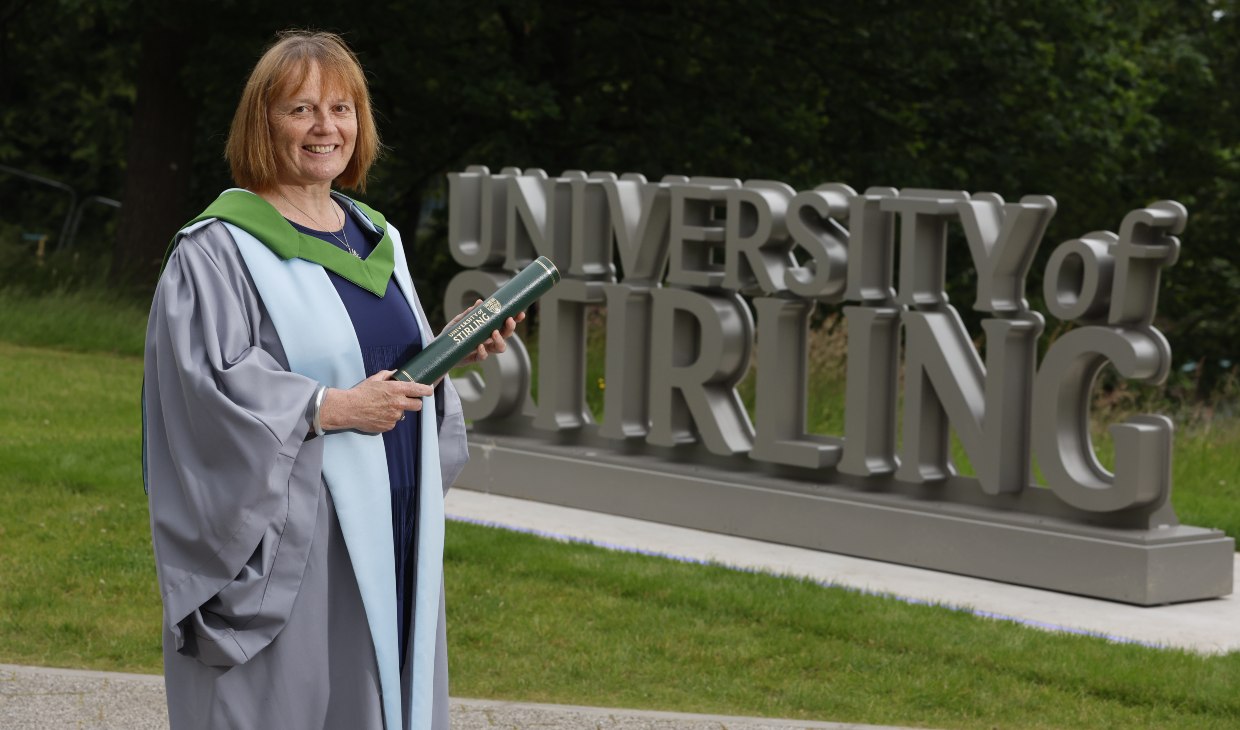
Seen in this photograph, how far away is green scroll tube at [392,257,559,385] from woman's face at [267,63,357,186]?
0.40 m

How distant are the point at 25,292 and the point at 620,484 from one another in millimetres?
9502

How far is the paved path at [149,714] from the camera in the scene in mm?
5430

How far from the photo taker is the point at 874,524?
8.41 meters

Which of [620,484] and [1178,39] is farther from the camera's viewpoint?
[1178,39]

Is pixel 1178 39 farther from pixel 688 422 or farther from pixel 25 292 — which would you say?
pixel 688 422

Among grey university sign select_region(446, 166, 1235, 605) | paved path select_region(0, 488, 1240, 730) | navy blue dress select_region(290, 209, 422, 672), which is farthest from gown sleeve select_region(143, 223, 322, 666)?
grey university sign select_region(446, 166, 1235, 605)

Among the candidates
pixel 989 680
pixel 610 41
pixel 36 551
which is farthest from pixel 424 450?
pixel 610 41

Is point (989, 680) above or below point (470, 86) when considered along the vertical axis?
below

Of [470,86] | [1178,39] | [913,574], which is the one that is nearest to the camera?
[913,574]

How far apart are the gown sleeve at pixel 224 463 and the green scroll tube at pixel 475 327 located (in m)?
0.22

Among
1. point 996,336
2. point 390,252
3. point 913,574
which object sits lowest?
point 913,574

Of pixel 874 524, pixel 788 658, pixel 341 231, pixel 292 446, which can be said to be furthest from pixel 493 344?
pixel 874 524

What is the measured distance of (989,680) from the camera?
6133 millimetres

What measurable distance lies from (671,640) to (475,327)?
10.9 feet
